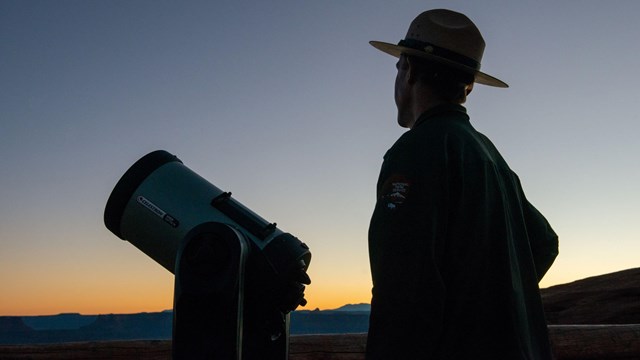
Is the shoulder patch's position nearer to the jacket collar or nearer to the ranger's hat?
the jacket collar

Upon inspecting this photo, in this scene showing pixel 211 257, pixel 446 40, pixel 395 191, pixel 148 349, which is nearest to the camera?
pixel 395 191

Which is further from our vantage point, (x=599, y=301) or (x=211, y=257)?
(x=599, y=301)

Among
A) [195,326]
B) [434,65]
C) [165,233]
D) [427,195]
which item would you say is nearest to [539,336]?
[427,195]

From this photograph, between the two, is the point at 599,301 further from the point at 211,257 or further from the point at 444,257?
the point at 211,257

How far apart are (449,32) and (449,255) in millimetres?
1175

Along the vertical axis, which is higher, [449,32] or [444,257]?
[449,32]

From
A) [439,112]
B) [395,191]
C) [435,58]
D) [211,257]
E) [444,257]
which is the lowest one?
[444,257]

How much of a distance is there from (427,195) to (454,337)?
0.53 metres

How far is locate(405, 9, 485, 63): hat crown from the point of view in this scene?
3.15m

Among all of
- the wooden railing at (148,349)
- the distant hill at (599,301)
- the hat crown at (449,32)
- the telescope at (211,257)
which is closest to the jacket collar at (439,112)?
the hat crown at (449,32)

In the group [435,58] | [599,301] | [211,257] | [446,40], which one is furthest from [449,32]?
[599,301]

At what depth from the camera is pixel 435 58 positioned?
3041mm

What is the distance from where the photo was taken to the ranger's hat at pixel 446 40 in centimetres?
310

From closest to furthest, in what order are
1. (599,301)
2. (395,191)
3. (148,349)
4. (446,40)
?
(395,191), (446,40), (148,349), (599,301)
